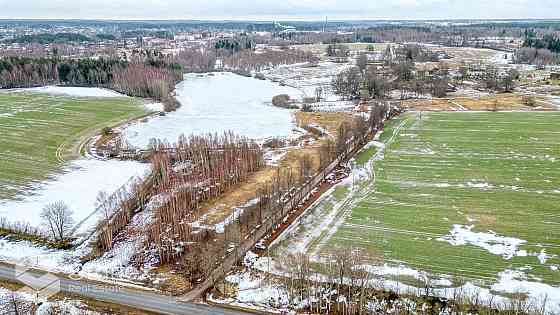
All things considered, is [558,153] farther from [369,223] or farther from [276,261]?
[276,261]

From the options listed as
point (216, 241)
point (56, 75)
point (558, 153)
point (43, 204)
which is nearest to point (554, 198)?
point (558, 153)

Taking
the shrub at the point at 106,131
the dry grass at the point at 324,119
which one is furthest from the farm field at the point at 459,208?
the shrub at the point at 106,131

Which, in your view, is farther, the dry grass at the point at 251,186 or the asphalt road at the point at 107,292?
the dry grass at the point at 251,186

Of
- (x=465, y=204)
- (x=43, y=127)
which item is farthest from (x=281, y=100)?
(x=465, y=204)

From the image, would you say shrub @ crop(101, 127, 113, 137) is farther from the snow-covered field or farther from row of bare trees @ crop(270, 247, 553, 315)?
row of bare trees @ crop(270, 247, 553, 315)

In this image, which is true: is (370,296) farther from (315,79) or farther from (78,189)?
(315,79)

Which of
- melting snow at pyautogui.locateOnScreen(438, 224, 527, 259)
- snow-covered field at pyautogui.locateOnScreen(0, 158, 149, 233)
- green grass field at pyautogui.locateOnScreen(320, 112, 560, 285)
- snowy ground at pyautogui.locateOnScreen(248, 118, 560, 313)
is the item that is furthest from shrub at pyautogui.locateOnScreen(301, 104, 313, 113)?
melting snow at pyautogui.locateOnScreen(438, 224, 527, 259)

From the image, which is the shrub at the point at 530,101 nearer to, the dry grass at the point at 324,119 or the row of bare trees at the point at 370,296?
the dry grass at the point at 324,119
